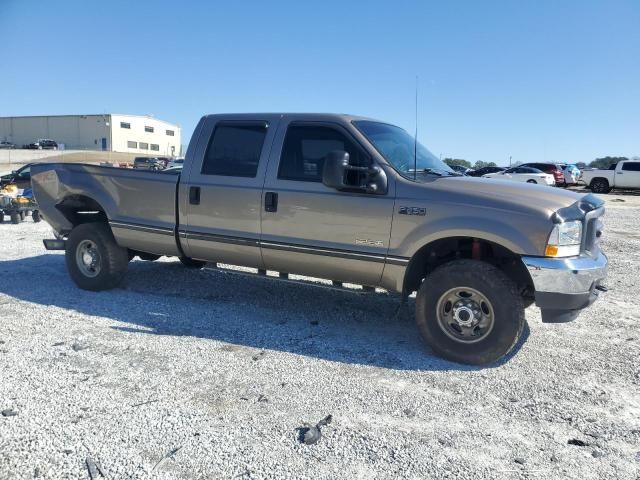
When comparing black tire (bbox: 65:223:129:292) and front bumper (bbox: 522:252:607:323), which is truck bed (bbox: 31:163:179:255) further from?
front bumper (bbox: 522:252:607:323)

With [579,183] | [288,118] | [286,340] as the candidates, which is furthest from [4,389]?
[579,183]

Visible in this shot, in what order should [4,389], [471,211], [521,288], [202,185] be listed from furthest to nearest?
[202,185]
[521,288]
[471,211]
[4,389]

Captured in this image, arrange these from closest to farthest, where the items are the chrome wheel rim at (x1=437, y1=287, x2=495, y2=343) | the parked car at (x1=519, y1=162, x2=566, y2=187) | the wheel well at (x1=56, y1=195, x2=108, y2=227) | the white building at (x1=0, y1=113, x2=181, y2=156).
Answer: the chrome wheel rim at (x1=437, y1=287, x2=495, y2=343), the wheel well at (x1=56, y1=195, x2=108, y2=227), the parked car at (x1=519, y1=162, x2=566, y2=187), the white building at (x1=0, y1=113, x2=181, y2=156)

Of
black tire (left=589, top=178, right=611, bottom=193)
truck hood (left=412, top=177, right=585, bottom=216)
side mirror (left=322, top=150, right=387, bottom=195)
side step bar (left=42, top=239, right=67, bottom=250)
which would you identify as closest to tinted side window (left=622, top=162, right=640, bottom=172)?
black tire (left=589, top=178, right=611, bottom=193)

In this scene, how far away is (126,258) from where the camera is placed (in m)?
6.25

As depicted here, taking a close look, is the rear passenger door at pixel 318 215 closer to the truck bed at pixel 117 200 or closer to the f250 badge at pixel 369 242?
the f250 badge at pixel 369 242

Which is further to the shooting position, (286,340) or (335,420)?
(286,340)

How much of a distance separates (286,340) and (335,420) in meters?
1.47

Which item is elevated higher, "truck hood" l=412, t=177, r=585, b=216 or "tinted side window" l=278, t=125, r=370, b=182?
"tinted side window" l=278, t=125, r=370, b=182

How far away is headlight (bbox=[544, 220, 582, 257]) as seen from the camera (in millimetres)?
3904

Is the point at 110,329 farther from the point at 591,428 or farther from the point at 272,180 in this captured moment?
the point at 591,428

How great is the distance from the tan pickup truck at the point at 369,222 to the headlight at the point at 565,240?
10mm

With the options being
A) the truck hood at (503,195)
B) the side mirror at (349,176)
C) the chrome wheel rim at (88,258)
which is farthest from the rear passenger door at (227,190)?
the truck hood at (503,195)

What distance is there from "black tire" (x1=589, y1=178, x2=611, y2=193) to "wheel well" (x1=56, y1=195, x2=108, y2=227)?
98.8ft
